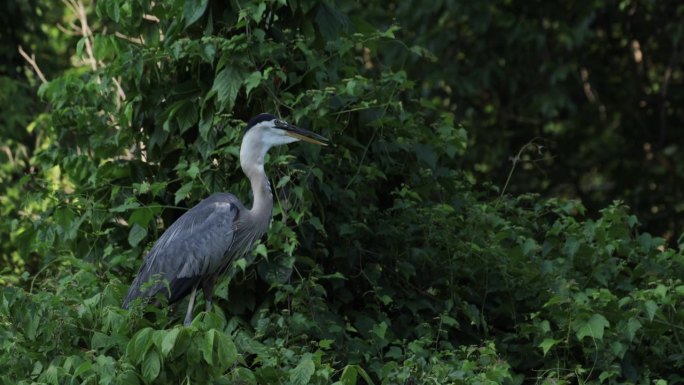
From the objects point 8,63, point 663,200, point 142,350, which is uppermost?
point 142,350

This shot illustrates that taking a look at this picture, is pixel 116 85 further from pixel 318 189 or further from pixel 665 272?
pixel 665 272

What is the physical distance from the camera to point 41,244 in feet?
22.5

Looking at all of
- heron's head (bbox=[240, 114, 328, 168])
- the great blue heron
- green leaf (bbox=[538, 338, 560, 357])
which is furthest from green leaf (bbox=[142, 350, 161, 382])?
green leaf (bbox=[538, 338, 560, 357])

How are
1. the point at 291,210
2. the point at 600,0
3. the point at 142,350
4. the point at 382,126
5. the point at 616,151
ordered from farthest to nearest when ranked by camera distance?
1. the point at 616,151
2. the point at 600,0
3. the point at 382,126
4. the point at 291,210
5. the point at 142,350

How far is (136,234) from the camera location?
6633 mm

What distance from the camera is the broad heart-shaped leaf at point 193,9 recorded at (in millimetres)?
6465

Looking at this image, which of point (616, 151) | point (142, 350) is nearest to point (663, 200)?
point (616, 151)

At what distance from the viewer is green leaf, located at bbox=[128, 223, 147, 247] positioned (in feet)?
21.6

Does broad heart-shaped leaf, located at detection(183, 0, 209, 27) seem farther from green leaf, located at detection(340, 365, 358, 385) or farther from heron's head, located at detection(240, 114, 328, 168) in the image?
green leaf, located at detection(340, 365, 358, 385)

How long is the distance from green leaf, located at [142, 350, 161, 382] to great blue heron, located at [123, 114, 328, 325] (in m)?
1.56

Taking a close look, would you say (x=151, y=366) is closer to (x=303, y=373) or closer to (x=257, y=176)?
(x=303, y=373)

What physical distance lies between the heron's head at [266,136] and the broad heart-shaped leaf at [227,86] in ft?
0.52

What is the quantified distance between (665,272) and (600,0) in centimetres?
550

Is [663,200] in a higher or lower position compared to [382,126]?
lower
